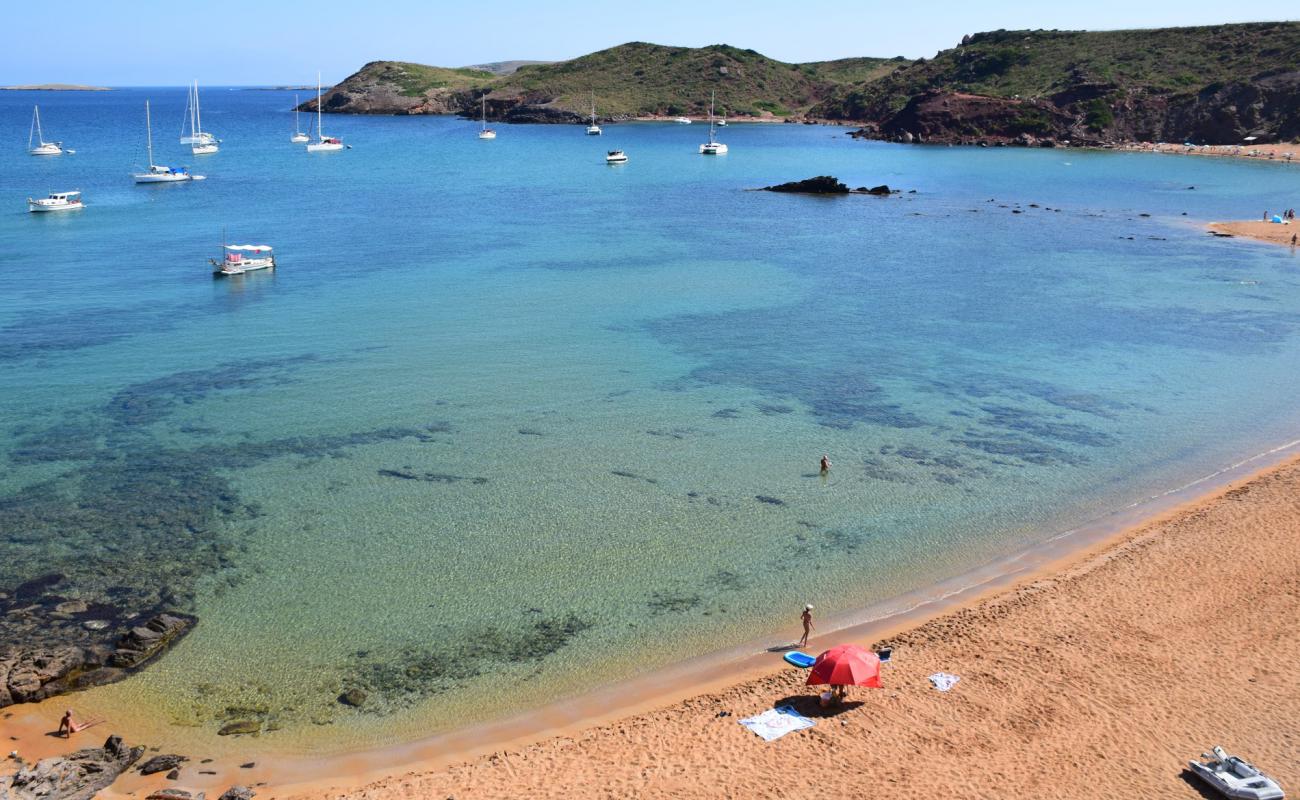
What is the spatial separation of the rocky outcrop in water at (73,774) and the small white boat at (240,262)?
48088mm

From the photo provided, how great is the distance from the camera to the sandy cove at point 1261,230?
279 ft

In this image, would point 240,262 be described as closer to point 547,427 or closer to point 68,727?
point 547,427

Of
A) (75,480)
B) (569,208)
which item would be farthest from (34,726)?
(569,208)

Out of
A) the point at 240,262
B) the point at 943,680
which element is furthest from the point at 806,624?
the point at 240,262

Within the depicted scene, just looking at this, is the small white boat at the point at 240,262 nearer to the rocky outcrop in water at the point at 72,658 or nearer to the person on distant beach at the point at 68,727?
the rocky outcrop in water at the point at 72,658

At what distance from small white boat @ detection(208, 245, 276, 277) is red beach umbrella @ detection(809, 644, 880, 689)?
53.0 m

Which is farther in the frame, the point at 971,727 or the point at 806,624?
the point at 806,624

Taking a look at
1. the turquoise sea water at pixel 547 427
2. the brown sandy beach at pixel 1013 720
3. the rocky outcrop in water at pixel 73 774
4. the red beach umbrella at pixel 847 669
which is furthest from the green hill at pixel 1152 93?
the rocky outcrop in water at pixel 73 774

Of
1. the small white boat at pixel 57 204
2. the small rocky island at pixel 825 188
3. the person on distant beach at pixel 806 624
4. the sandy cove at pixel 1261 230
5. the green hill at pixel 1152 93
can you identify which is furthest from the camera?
the green hill at pixel 1152 93

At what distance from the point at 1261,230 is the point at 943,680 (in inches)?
3267

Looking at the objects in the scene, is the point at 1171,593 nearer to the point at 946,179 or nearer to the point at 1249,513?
the point at 1249,513

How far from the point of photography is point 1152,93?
574 feet

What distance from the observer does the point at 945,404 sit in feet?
143

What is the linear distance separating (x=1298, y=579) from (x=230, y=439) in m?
35.2
